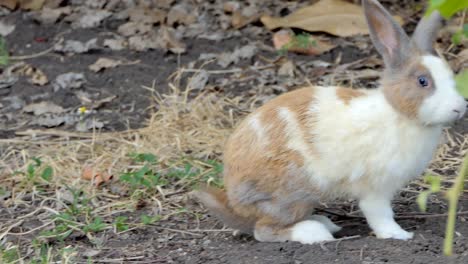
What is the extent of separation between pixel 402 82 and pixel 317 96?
0.39 m

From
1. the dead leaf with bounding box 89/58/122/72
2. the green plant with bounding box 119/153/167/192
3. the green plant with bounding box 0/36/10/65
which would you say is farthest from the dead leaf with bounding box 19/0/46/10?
the green plant with bounding box 119/153/167/192

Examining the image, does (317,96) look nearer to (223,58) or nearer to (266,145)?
Result: (266,145)

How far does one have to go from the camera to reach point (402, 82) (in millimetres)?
4145

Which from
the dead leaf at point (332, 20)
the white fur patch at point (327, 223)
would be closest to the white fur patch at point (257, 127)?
the white fur patch at point (327, 223)

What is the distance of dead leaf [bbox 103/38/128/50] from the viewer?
730 cm

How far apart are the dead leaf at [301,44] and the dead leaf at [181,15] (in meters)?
0.77

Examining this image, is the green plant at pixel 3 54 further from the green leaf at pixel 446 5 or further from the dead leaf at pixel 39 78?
the green leaf at pixel 446 5

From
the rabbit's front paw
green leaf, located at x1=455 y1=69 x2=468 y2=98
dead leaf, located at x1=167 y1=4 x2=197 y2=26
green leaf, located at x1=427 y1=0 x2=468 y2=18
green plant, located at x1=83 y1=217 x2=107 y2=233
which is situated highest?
green leaf, located at x1=427 y1=0 x2=468 y2=18

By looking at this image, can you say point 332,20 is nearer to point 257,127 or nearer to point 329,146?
point 257,127

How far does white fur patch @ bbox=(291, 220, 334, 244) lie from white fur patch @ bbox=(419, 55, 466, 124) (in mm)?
→ 675

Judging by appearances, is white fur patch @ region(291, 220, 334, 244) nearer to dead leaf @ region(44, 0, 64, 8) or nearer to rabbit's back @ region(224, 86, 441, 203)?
rabbit's back @ region(224, 86, 441, 203)

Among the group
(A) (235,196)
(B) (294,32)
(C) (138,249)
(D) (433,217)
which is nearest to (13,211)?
(C) (138,249)

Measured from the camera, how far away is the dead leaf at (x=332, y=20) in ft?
23.9

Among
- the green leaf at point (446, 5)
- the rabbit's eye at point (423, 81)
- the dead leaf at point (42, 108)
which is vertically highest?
the green leaf at point (446, 5)
